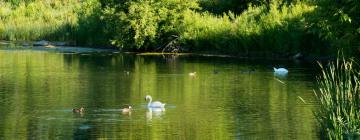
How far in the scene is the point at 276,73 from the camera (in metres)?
38.2

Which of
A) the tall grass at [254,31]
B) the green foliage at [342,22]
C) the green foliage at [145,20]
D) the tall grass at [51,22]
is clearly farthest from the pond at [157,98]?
the tall grass at [51,22]

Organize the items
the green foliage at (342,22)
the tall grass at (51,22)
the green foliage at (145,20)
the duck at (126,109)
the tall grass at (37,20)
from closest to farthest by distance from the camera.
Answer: the duck at (126,109)
the green foliage at (342,22)
the green foliage at (145,20)
the tall grass at (51,22)
the tall grass at (37,20)

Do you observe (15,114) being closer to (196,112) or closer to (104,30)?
(196,112)

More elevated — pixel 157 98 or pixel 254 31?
pixel 254 31

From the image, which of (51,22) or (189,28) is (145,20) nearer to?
(189,28)

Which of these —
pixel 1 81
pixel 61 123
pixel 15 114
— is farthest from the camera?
pixel 1 81

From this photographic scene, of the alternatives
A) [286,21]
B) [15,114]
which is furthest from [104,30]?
[15,114]

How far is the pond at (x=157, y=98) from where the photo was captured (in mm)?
22250

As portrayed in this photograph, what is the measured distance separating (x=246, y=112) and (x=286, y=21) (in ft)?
89.9

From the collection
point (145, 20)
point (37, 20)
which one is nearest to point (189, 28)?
point (145, 20)

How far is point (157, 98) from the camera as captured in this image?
2953 cm

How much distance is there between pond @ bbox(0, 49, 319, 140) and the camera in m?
22.2

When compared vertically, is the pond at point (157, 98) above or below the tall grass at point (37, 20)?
below

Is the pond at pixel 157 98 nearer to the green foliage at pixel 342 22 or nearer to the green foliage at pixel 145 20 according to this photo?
the green foliage at pixel 342 22
